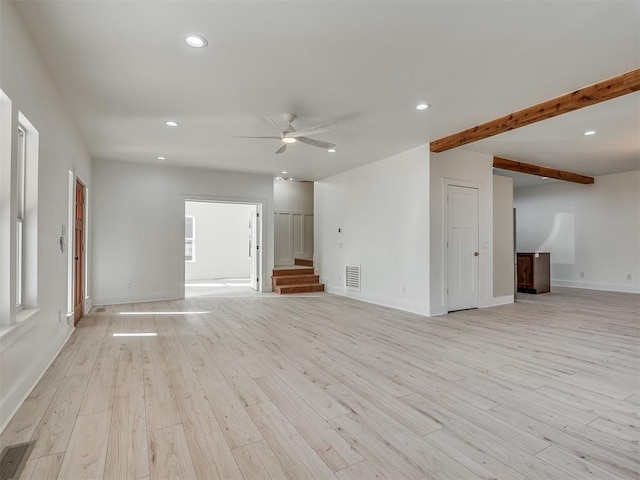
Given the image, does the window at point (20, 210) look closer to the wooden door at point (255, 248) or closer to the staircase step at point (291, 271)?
the wooden door at point (255, 248)

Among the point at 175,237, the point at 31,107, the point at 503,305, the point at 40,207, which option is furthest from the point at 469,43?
the point at 175,237

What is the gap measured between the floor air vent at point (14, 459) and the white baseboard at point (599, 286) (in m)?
10.4

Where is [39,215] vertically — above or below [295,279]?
above

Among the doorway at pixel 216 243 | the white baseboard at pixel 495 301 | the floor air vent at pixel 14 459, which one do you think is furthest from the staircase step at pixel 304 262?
the floor air vent at pixel 14 459

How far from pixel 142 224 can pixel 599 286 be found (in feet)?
34.6

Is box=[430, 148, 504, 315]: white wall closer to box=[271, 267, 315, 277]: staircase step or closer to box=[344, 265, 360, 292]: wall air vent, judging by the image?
box=[344, 265, 360, 292]: wall air vent

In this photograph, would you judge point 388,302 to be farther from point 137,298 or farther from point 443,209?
point 137,298

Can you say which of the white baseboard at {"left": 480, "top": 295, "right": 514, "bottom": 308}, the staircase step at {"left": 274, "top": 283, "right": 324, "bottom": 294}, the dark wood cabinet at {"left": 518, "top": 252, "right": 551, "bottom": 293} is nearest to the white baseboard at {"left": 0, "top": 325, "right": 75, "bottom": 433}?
the staircase step at {"left": 274, "top": 283, "right": 324, "bottom": 294}

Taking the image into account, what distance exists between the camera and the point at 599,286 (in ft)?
26.5

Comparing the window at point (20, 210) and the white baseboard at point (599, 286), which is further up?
the window at point (20, 210)

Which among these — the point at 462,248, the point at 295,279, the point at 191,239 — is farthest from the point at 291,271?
the point at 191,239

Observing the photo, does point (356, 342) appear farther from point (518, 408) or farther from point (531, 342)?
point (531, 342)

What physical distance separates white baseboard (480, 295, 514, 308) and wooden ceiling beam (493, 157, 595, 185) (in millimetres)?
2495

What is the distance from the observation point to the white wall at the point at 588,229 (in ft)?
24.9
